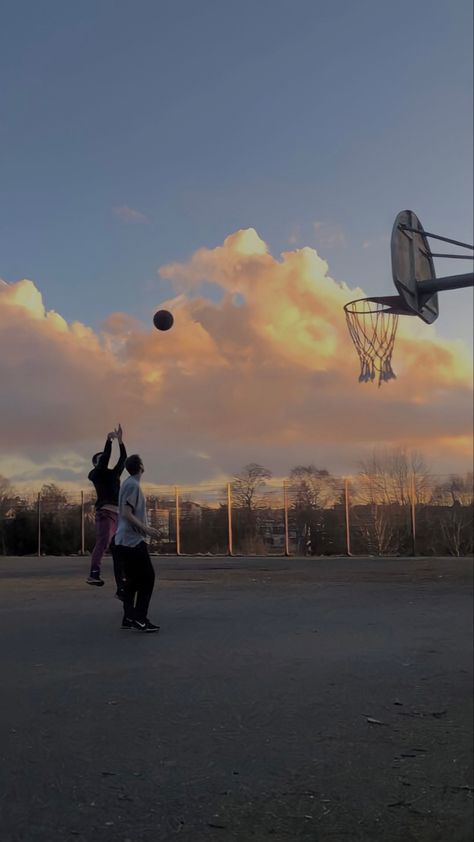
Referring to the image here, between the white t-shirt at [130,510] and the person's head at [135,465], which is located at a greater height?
the person's head at [135,465]

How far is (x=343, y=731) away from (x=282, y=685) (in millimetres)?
712

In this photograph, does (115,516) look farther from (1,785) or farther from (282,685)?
(1,785)

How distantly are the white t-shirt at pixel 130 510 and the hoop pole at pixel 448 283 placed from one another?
3503 millimetres

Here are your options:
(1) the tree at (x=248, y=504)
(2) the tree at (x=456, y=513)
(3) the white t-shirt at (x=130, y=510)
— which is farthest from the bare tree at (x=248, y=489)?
(3) the white t-shirt at (x=130, y=510)

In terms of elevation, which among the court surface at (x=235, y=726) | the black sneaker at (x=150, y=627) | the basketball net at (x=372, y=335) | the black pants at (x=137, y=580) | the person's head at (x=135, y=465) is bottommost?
the court surface at (x=235, y=726)

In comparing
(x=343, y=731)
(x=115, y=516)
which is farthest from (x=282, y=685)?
(x=115, y=516)

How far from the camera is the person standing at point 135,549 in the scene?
5777 millimetres

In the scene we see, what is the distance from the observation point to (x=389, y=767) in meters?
3.31

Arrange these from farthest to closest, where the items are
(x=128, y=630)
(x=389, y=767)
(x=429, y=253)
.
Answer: (x=429, y=253)
(x=128, y=630)
(x=389, y=767)

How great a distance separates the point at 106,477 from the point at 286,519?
→ 1234cm

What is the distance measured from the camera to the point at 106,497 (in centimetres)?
689

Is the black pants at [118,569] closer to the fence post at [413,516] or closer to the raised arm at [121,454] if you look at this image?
the raised arm at [121,454]

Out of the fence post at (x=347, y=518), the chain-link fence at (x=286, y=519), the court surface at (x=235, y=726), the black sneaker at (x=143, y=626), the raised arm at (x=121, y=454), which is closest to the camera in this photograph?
the court surface at (x=235, y=726)

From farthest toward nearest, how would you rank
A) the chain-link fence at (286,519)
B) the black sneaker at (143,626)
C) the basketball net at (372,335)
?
the chain-link fence at (286,519), the basketball net at (372,335), the black sneaker at (143,626)
